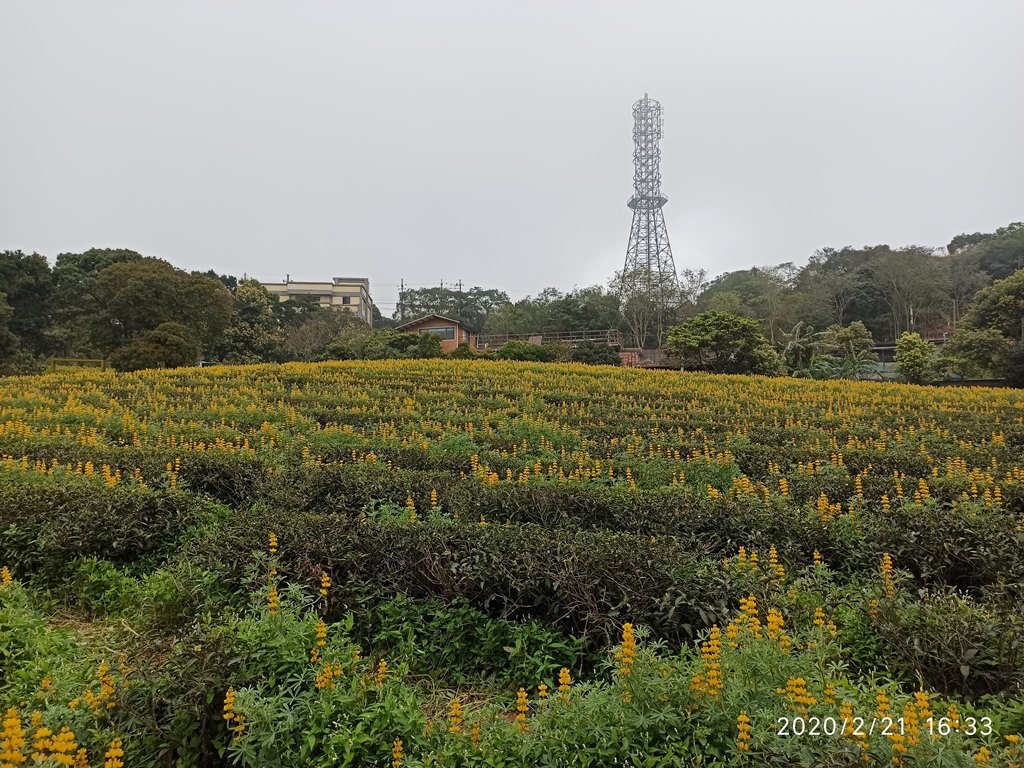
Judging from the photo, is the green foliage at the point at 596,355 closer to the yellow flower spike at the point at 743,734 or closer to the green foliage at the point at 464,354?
the green foliage at the point at 464,354

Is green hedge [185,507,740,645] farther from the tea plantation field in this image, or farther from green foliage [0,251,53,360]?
green foliage [0,251,53,360]

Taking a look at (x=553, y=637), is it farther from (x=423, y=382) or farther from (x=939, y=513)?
(x=423, y=382)

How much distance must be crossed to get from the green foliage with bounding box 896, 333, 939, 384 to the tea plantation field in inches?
692

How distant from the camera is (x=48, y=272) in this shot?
83.6 ft

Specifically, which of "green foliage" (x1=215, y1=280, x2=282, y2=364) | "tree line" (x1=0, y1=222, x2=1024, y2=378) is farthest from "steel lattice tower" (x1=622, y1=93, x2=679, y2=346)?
"green foliage" (x1=215, y1=280, x2=282, y2=364)

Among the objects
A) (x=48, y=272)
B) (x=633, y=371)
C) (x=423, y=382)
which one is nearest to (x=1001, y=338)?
(x=633, y=371)

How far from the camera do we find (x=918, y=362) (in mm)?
21266

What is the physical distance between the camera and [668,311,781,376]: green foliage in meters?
23.0

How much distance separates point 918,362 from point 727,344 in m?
6.89

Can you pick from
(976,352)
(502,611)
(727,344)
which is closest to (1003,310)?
(976,352)

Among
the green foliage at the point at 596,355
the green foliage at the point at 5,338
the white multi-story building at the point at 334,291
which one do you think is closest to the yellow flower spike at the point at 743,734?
the green foliage at the point at 596,355

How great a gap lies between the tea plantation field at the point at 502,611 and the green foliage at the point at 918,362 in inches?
692

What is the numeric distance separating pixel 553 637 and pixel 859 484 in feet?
11.8

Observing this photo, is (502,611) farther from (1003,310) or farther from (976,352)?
(1003,310)
